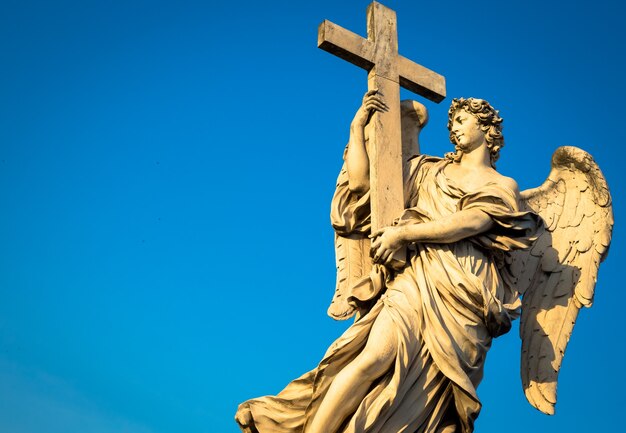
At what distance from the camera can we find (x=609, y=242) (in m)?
9.91

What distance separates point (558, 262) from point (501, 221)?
115 cm

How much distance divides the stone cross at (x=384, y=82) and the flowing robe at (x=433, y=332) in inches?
9.5

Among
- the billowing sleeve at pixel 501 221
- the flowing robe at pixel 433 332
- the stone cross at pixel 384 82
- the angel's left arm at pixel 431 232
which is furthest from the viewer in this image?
the stone cross at pixel 384 82

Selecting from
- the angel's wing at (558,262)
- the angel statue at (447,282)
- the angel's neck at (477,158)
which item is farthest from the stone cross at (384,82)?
the angel's wing at (558,262)

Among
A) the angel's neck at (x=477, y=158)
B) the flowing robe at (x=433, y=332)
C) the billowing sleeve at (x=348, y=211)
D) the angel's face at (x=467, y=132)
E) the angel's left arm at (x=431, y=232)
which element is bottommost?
the flowing robe at (x=433, y=332)

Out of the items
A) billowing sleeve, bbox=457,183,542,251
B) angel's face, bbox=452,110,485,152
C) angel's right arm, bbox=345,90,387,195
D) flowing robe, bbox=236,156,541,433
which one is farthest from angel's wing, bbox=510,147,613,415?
angel's right arm, bbox=345,90,387,195

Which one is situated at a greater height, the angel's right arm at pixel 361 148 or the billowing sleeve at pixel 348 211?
the angel's right arm at pixel 361 148

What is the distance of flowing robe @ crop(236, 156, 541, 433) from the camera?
8.63 meters

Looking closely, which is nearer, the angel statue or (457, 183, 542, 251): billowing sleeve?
the angel statue

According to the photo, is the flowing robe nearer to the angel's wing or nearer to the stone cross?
the stone cross

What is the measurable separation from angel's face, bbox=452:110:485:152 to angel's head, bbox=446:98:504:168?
1.0 inches

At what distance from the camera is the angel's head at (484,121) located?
380 inches

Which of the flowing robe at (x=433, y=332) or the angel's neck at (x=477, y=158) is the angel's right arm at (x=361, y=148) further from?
the angel's neck at (x=477, y=158)

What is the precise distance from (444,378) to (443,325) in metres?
0.43
